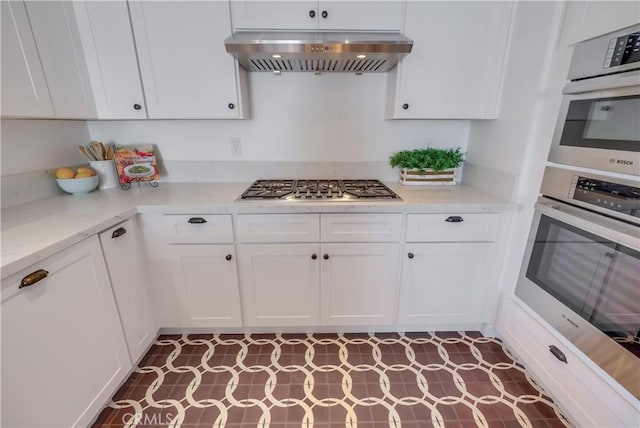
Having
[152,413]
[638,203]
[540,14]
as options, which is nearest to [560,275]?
[638,203]

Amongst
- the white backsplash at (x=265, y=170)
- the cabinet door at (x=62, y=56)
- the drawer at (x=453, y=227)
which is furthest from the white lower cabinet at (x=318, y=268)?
the cabinet door at (x=62, y=56)

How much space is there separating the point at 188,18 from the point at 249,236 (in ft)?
3.94

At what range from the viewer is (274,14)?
1.46m

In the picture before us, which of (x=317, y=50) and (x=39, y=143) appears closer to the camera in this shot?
(x=317, y=50)

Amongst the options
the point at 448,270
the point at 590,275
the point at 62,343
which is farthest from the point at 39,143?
the point at 590,275

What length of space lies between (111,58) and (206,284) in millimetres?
1355

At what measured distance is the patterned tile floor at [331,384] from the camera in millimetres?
1288

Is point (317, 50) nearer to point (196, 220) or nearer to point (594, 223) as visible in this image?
point (196, 220)

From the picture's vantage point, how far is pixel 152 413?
1.31m

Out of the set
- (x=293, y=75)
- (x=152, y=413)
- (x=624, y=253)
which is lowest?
(x=152, y=413)

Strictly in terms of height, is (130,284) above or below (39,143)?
below

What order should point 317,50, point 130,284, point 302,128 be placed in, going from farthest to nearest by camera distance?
point 302,128
point 130,284
point 317,50

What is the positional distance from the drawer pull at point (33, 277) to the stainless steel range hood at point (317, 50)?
47.1 inches

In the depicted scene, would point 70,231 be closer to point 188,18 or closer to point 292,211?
point 292,211
